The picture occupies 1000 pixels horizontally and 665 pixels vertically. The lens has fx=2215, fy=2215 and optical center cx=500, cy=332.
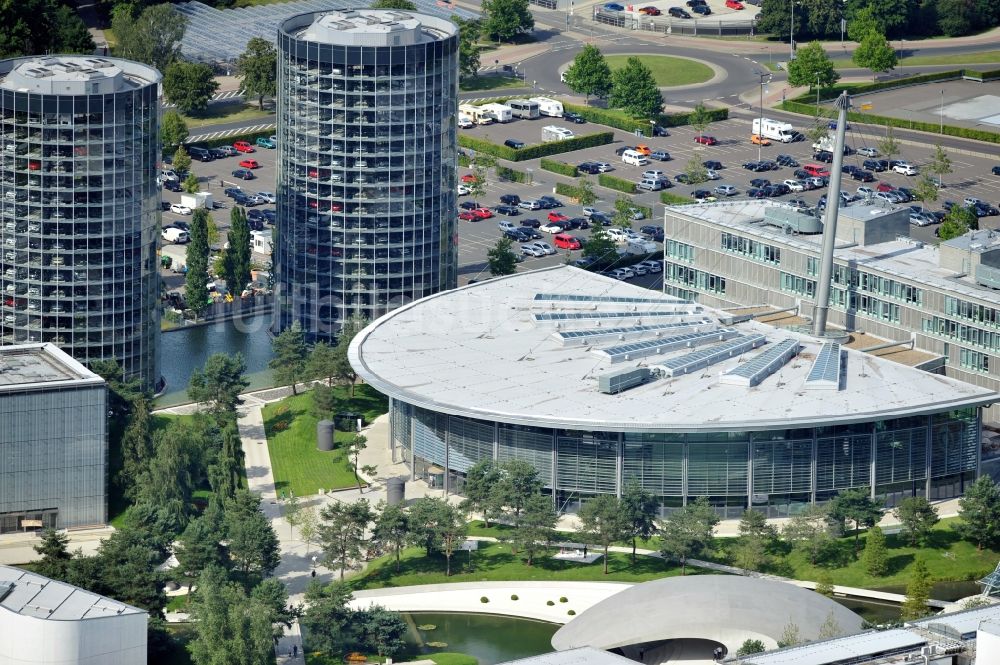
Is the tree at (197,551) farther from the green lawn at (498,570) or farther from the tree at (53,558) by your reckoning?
the green lawn at (498,570)

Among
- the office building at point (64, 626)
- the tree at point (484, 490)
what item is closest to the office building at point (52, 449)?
the tree at point (484, 490)

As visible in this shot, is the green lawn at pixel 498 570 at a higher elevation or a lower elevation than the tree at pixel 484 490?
lower

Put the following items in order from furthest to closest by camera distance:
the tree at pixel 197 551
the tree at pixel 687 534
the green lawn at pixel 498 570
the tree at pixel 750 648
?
the green lawn at pixel 498 570 → the tree at pixel 687 534 → the tree at pixel 197 551 → the tree at pixel 750 648

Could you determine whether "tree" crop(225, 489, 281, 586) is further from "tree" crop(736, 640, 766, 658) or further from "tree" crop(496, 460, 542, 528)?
"tree" crop(736, 640, 766, 658)

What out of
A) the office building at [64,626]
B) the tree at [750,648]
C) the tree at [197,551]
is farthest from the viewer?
the tree at [197,551]

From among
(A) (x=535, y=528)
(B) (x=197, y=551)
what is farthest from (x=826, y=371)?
(B) (x=197, y=551)

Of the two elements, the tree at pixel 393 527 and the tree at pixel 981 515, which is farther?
the tree at pixel 981 515

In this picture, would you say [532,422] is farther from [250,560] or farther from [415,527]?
[250,560]
